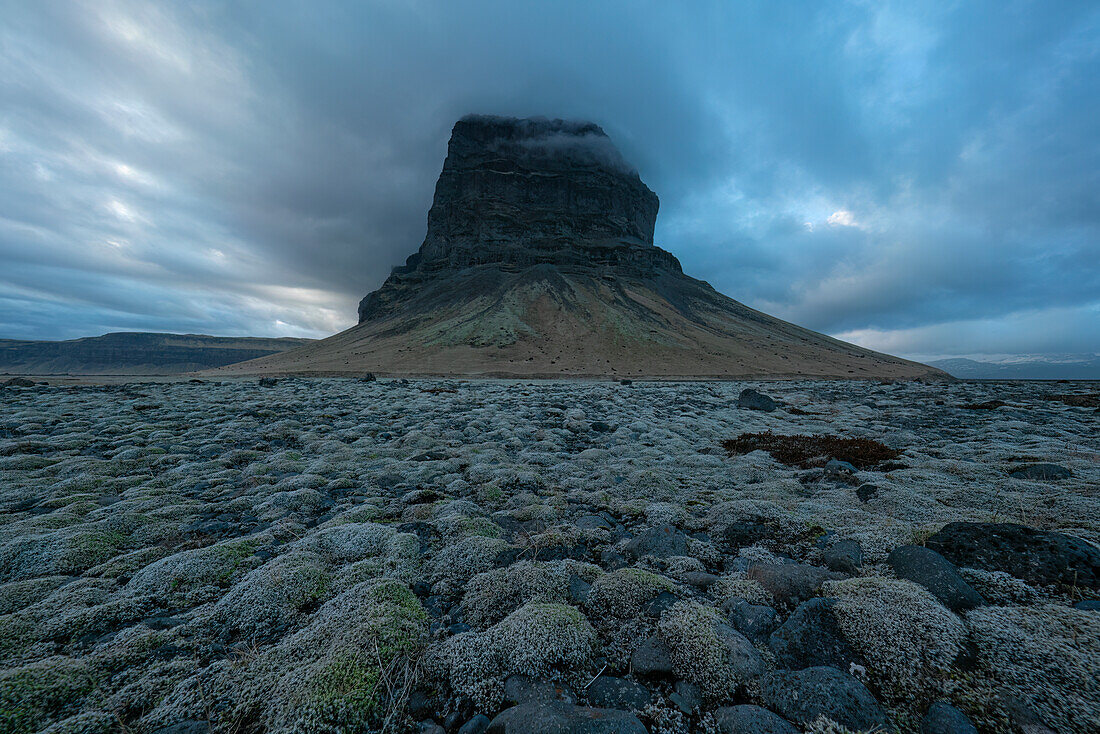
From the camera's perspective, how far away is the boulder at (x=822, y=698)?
2.68 metres

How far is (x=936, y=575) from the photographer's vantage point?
158 inches

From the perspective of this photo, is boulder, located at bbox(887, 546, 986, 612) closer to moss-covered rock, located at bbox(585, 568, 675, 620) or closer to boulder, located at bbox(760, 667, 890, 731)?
boulder, located at bbox(760, 667, 890, 731)

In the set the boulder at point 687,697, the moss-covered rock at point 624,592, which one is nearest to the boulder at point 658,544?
the moss-covered rock at point 624,592

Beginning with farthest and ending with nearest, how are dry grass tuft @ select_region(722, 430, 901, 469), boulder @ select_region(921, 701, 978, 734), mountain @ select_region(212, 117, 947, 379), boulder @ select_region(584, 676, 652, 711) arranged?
mountain @ select_region(212, 117, 947, 379) < dry grass tuft @ select_region(722, 430, 901, 469) < boulder @ select_region(584, 676, 652, 711) < boulder @ select_region(921, 701, 978, 734)

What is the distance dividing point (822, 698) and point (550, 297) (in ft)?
349

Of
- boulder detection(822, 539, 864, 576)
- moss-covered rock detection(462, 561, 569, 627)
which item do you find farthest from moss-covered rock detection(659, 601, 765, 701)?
boulder detection(822, 539, 864, 576)

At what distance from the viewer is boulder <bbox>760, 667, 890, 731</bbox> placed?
2.68m

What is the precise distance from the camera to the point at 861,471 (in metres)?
8.82

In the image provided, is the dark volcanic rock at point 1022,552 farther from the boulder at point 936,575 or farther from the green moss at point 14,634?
the green moss at point 14,634

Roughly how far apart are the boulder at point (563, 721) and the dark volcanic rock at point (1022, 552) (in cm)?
451

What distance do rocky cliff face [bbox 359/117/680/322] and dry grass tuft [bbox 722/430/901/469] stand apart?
118 meters

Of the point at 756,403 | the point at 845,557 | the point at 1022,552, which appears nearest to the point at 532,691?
the point at 845,557

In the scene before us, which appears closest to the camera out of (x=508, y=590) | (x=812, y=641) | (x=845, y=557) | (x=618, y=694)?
(x=618, y=694)

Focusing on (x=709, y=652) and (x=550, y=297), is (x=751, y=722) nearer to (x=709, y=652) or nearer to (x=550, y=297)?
(x=709, y=652)
